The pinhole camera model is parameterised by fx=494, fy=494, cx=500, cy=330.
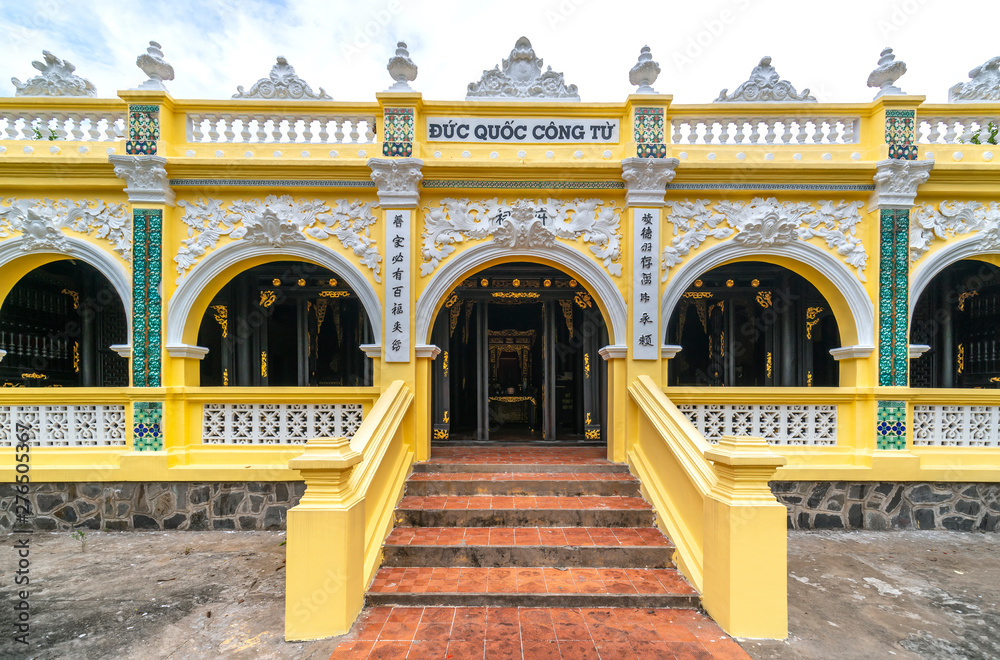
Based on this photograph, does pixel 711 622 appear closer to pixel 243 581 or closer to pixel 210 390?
pixel 243 581

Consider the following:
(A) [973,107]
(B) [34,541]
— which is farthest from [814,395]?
(B) [34,541]

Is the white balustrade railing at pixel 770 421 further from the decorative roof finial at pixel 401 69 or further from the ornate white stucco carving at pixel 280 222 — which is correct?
the decorative roof finial at pixel 401 69

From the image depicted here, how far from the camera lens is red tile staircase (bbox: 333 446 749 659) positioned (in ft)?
10.8

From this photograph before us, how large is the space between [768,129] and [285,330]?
25.1ft

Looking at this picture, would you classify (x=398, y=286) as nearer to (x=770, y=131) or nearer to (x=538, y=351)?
(x=538, y=351)

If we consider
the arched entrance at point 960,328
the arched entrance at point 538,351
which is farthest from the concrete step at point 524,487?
the arched entrance at point 960,328

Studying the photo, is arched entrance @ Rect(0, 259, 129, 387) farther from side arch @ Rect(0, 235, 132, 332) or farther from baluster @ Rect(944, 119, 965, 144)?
baluster @ Rect(944, 119, 965, 144)

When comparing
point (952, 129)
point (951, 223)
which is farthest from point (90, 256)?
point (952, 129)

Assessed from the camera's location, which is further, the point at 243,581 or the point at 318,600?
the point at 243,581

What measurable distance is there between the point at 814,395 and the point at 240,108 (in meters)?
7.66

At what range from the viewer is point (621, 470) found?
5.64m

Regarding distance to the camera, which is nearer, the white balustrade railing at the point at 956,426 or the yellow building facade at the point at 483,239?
the yellow building facade at the point at 483,239

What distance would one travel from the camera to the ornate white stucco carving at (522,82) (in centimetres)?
609

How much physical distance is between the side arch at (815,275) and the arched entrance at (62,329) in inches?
315
